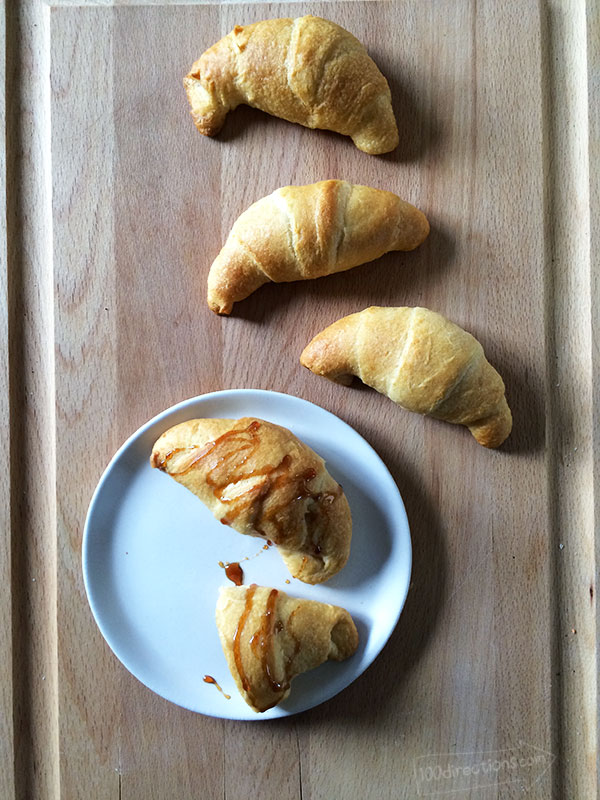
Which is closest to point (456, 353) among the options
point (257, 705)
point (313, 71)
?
point (313, 71)

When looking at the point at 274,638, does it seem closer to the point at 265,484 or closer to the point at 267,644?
the point at 267,644

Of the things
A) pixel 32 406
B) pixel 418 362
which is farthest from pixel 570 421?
pixel 32 406

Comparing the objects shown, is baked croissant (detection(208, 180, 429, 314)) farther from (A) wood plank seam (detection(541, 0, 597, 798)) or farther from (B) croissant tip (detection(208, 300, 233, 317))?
(A) wood plank seam (detection(541, 0, 597, 798))

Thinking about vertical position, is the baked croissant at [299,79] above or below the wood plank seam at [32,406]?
above

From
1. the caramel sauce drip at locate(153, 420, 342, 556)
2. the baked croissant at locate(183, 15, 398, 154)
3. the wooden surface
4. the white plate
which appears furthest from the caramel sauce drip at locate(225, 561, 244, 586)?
the baked croissant at locate(183, 15, 398, 154)

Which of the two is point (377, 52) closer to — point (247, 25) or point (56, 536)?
point (247, 25)

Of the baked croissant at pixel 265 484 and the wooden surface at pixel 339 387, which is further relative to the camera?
the wooden surface at pixel 339 387

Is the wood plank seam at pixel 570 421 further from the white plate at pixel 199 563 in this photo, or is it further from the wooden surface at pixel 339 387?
the white plate at pixel 199 563

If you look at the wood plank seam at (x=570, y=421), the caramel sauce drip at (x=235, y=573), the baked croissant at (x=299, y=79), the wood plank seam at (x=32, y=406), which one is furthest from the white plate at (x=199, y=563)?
the baked croissant at (x=299, y=79)
